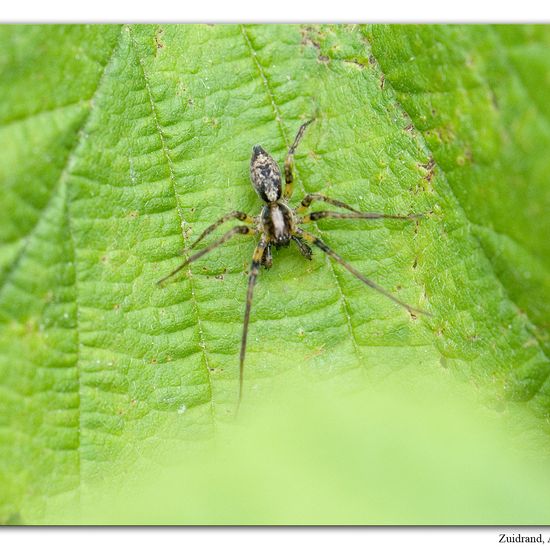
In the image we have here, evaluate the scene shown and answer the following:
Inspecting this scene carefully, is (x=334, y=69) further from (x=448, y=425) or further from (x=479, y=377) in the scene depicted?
(x=448, y=425)

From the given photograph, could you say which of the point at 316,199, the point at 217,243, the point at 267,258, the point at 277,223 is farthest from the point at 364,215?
the point at 217,243

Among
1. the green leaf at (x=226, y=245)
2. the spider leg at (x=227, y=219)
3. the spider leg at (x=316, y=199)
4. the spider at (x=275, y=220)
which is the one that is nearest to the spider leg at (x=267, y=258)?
the spider at (x=275, y=220)

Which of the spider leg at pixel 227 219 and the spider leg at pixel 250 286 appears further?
the spider leg at pixel 227 219

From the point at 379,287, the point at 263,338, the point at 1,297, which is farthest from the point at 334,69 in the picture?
the point at 1,297

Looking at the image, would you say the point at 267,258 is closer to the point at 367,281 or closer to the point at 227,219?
the point at 227,219

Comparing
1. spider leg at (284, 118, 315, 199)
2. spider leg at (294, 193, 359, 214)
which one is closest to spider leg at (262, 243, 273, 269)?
spider leg at (294, 193, 359, 214)

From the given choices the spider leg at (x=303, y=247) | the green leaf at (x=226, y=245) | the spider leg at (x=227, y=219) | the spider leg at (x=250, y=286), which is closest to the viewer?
the green leaf at (x=226, y=245)

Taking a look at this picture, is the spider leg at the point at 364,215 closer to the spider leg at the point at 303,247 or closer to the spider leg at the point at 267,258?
the spider leg at the point at 303,247
